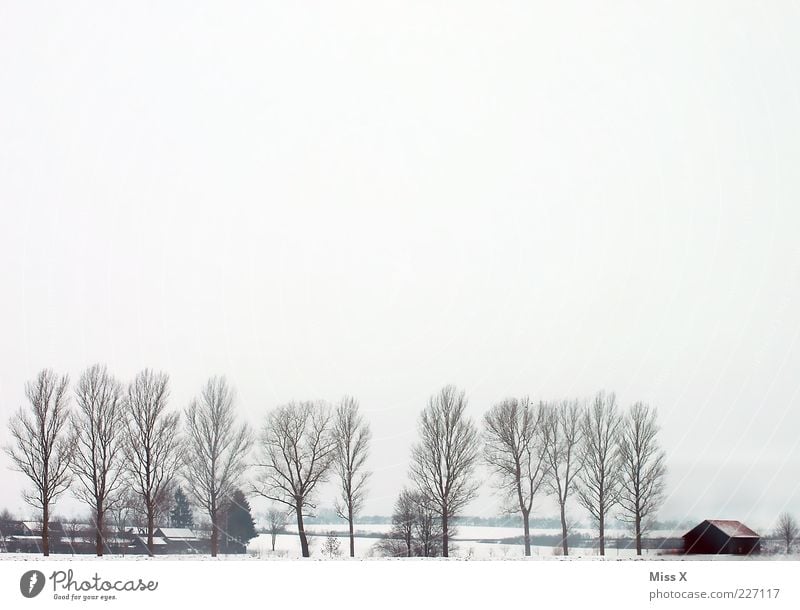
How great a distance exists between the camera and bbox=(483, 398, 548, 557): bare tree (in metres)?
24.7

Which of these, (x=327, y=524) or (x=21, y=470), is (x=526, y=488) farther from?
(x=21, y=470)

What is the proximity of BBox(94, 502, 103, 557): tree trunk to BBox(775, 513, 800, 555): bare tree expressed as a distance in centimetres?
1782

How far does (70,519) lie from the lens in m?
23.5

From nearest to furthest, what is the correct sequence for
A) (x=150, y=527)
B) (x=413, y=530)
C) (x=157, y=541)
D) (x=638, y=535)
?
1. (x=157, y=541)
2. (x=150, y=527)
3. (x=413, y=530)
4. (x=638, y=535)

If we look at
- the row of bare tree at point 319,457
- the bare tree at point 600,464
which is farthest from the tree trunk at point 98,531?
the bare tree at point 600,464

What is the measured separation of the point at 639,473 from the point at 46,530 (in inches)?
635

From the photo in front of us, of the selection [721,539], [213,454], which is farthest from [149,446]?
[721,539]

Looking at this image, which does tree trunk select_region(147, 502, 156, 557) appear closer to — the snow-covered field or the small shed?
the snow-covered field

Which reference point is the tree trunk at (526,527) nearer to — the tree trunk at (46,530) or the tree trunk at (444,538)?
the tree trunk at (444,538)

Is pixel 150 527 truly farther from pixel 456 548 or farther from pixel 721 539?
pixel 721 539

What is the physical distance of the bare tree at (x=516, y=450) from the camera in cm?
2473
